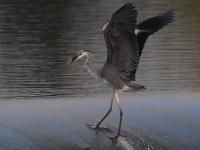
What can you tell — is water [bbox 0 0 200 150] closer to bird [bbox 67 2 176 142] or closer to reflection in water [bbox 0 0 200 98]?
reflection in water [bbox 0 0 200 98]

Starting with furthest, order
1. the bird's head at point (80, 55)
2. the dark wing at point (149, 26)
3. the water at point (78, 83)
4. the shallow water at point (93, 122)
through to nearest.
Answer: the dark wing at point (149, 26) → the bird's head at point (80, 55) → the water at point (78, 83) → the shallow water at point (93, 122)

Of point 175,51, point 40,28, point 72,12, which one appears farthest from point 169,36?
point 72,12

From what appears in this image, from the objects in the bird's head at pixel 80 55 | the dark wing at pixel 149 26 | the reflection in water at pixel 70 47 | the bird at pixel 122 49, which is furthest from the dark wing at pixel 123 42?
the reflection in water at pixel 70 47

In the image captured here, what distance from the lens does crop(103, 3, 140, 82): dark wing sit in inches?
240

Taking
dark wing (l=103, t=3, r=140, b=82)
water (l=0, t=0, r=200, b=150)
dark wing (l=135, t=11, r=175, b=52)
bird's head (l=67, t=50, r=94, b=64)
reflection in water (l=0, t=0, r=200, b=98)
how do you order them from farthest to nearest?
1. reflection in water (l=0, t=0, r=200, b=98)
2. dark wing (l=135, t=11, r=175, b=52)
3. bird's head (l=67, t=50, r=94, b=64)
4. dark wing (l=103, t=3, r=140, b=82)
5. water (l=0, t=0, r=200, b=150)

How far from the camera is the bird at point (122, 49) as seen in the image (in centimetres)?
611

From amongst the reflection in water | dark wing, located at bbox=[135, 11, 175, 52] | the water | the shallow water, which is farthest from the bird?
the reflection in water

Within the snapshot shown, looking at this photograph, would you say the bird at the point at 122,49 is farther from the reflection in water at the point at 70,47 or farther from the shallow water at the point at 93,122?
the reflection in water at the point at 70,47

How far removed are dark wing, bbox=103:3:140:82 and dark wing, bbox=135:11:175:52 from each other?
298mm

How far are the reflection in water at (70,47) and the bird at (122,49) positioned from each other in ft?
4.93

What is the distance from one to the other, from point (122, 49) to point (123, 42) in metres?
0.09

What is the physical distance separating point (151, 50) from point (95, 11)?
5.28 m

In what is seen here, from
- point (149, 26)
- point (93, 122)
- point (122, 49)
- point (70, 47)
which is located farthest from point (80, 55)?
point (70, 47)

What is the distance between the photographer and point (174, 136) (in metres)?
6.09
